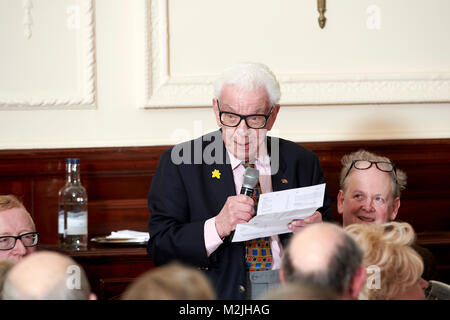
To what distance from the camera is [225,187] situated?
274cm

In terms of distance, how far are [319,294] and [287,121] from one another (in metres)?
2.75

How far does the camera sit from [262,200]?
232 cm

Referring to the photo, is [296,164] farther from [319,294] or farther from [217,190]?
[319,294]

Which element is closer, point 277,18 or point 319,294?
point 319,294

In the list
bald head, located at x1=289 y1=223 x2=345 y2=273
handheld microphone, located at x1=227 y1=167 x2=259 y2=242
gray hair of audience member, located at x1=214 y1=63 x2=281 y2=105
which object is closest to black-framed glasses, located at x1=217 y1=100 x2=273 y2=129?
gray hair of audience member, located at x1=214 y1=63 x2=281 y2=105

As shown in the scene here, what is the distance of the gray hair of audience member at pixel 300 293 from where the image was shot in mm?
1323

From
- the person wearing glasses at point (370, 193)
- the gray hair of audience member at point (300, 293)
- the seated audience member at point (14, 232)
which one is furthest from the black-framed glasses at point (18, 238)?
the gray hair of audience member at point (300, 293)

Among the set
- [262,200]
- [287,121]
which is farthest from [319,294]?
[287,121]

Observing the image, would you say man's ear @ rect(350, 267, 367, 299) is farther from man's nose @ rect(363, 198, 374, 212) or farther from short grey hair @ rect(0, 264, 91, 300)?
man's nose @ rect(363, 198, 374, 212)

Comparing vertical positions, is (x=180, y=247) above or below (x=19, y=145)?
below

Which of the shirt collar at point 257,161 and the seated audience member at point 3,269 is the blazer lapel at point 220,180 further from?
the seated audience member at point 3,269

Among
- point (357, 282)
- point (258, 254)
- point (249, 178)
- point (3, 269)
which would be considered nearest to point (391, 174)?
point (258, 254)

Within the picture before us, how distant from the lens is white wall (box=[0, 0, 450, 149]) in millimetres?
3938

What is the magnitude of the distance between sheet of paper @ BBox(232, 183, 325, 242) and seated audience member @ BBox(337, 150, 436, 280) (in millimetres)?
677
